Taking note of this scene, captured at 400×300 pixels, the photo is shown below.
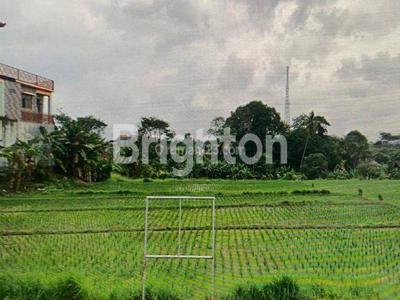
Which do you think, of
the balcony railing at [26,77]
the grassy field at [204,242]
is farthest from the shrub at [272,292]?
the balcony railing at [26,77]

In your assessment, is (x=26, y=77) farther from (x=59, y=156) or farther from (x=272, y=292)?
(x=272, y=292)

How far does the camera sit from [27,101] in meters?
18.8

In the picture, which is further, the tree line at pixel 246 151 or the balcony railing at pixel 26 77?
the tree line at pixel 246 151

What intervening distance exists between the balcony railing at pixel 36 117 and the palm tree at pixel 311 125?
445 inches

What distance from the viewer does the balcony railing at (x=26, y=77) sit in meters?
16.3

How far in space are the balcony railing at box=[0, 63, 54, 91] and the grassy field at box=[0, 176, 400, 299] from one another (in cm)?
466

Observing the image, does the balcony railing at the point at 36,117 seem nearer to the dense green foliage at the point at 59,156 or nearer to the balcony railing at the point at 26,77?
the dense green foliage at the point at 59,156

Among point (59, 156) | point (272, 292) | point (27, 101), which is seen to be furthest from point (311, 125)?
point (272, 292)

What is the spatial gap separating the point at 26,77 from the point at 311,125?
42.4 feet

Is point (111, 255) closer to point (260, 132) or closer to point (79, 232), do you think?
point (79, 232)

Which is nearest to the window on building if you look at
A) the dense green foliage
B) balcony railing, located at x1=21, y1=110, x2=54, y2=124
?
balcony railing, located at x1=21, y1=110, x2=54, y2=124

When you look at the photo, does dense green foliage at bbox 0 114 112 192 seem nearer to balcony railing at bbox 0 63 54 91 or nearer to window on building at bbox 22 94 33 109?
window on building at bbox 22 94 33 109

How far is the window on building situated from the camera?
725 inches

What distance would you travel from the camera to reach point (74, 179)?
57.2 ft
